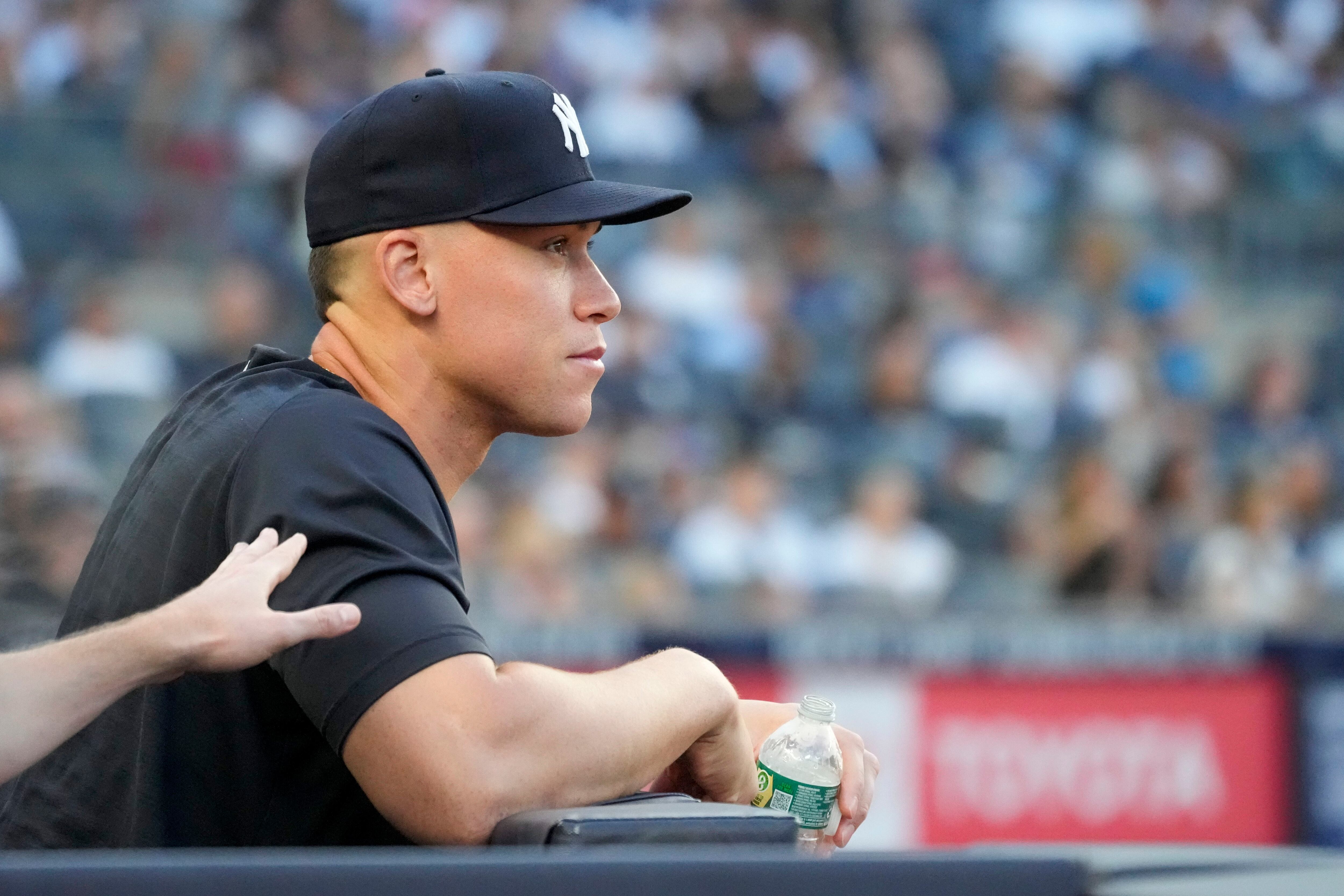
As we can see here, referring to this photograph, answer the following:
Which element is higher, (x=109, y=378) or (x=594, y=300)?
(x=594, y=300)

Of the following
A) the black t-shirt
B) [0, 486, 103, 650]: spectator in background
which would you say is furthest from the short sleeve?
[0, 486, 103, 650]: spectator in background

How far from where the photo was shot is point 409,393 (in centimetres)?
227

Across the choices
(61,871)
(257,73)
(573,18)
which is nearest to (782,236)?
(573,18)

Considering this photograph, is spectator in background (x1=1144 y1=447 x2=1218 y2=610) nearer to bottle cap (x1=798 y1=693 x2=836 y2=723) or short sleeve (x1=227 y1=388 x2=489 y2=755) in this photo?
bottle cap (x1=798 y1=693 x2=836 y2=723)

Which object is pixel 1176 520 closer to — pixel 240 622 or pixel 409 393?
pixel 409 393

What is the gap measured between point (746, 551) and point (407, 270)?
624 centimetres

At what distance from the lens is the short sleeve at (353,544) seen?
173 centimetres

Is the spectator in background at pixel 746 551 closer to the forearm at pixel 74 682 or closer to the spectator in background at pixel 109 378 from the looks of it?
the spectator in background at pixel 109 378

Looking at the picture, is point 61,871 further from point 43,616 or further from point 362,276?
point 43,616

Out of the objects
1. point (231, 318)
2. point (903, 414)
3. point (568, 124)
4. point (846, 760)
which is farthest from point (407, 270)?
point (903, 414)

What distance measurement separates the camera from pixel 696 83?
33.3ft

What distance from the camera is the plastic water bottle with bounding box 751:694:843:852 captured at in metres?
2.06

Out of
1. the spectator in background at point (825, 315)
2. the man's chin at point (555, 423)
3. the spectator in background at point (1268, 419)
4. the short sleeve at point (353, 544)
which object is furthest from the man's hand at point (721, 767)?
the spectator in background at point (1268, 419)

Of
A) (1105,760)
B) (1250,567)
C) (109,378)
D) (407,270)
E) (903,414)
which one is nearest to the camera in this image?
(407,270)
